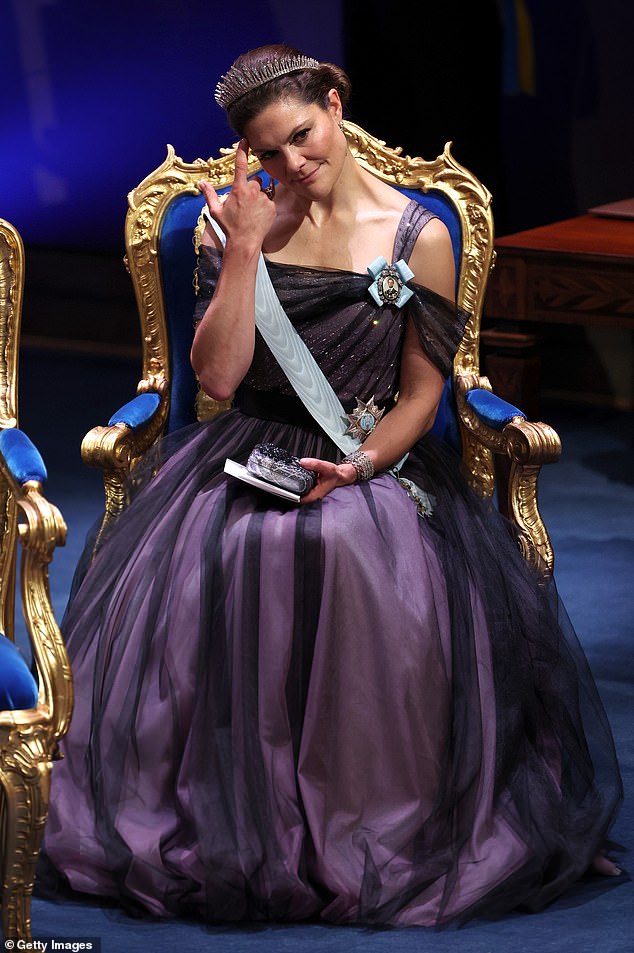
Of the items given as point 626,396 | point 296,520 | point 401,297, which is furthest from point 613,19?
point 296,520

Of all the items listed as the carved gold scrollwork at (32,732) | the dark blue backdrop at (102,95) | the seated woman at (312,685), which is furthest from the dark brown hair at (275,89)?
the dark blue backdrop at (102,95)

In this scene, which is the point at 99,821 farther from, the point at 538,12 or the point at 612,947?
the point at 538,12

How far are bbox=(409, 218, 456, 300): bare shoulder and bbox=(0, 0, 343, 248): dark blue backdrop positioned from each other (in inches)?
116

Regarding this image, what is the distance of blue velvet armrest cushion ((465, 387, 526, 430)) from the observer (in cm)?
297

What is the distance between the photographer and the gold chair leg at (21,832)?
87.8 inches

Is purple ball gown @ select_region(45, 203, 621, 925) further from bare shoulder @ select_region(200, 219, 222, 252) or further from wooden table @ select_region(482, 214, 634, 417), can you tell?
wooden table @ select_region(482, 214, 634, 417)

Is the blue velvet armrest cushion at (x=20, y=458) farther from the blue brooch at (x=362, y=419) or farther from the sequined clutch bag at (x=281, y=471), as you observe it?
the blue brooch at (x=362, y=419)

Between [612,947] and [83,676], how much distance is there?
3.14ft

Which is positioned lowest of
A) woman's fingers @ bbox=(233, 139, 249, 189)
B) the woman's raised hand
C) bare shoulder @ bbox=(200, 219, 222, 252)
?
bare shoulder @ bbox=(200, 219, 222, 252)

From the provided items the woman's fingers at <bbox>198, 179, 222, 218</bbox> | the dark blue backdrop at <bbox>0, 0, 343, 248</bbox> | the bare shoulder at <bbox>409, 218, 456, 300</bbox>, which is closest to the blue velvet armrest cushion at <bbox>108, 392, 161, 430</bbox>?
the woman's fingers at <bbox>198, 179, 222, 218</bbox>

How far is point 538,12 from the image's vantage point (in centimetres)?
541

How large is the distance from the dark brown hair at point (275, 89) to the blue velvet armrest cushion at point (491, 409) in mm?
640
